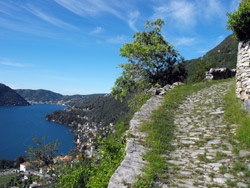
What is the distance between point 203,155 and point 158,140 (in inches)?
43.9

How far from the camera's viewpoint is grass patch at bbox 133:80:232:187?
295 cm

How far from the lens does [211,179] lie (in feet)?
9.46

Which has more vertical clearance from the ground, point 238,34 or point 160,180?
point 238,34

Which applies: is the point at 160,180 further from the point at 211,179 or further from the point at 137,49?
the point at 137,49

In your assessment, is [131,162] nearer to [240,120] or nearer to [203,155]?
[203,155]

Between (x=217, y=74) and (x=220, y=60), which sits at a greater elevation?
(x=220, y=60)

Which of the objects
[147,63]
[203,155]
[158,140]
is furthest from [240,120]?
[147,63]

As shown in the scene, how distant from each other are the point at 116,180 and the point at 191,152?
2.05 metres

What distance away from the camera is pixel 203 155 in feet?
12.3

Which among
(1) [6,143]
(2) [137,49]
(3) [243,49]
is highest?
(2) [137,49]

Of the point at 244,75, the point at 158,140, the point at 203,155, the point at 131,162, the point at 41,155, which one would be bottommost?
the point at 41,155

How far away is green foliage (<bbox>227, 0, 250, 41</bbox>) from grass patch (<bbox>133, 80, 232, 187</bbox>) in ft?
13.1

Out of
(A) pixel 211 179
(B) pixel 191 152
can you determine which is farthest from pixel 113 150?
(A) pixel 211 179

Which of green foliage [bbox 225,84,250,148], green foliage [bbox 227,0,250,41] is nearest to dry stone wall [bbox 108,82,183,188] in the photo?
green foliage [bbox 225,84,250,148]
